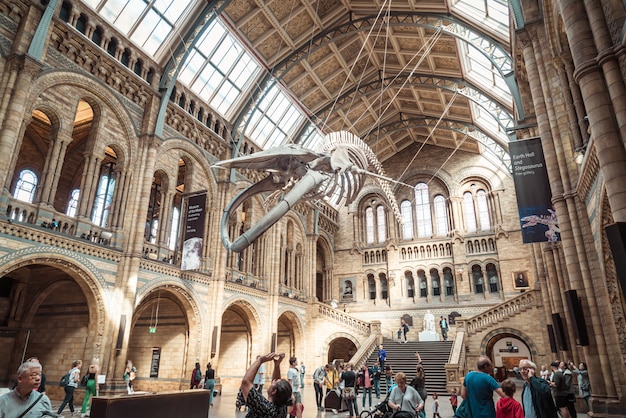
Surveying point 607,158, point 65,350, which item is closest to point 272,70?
point 65,350

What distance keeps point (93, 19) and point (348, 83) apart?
555 inches

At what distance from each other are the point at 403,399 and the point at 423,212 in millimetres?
25324

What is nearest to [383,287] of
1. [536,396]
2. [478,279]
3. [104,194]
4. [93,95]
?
[478,279]

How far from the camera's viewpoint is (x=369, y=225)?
30625 millimetres

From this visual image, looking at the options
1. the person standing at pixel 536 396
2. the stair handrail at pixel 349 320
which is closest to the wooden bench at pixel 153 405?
the person standing at pixel 536 396

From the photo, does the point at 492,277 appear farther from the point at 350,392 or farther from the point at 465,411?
the point at 465,411

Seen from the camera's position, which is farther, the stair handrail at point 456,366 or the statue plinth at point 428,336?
the statue plinth at point 428,336

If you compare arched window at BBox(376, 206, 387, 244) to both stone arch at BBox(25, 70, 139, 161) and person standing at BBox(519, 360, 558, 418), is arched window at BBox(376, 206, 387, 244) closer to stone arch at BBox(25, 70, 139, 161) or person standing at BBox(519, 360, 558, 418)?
stone arch at BBox(25, 70, 139, 161)

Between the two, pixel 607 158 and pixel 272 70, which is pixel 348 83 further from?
pixel 607 158

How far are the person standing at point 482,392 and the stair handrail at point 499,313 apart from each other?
18011mm

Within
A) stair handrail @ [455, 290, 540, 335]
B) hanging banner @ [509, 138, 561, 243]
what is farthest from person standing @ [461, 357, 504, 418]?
stair handrail @ [455, 290, 540, 335]

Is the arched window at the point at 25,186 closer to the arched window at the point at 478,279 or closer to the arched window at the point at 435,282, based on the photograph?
the arched window at the point at 435,282

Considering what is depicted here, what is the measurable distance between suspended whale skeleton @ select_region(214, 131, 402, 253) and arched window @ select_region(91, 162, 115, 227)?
456 inches

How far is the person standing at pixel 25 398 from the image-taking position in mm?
2502
